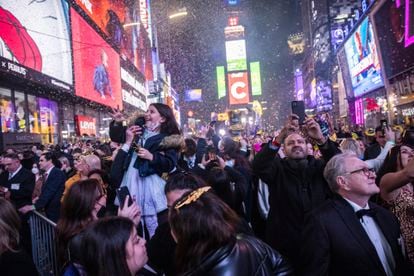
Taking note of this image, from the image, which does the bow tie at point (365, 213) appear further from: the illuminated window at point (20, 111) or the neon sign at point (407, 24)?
the neon sign at point (407, 24)

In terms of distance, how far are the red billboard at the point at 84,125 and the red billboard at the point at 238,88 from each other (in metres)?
41.3

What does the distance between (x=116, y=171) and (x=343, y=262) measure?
7.81ft

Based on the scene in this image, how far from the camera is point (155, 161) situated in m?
3.98

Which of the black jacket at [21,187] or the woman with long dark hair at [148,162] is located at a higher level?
the woman with long dark hair at [148,162]

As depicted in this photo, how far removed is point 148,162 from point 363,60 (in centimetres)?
3589

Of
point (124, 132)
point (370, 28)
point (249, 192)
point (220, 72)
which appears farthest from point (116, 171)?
point (220, 72)

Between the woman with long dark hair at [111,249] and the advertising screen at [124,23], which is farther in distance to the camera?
the advertising screen at [124,23]

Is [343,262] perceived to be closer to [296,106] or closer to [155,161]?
[155,161]

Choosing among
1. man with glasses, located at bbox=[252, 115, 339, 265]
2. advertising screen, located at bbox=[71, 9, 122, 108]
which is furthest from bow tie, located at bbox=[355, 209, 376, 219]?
advertising screen, located at bbox=[71, 9, 122, 108]

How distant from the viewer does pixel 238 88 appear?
73750mm

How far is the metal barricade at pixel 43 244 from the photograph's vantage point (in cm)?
555

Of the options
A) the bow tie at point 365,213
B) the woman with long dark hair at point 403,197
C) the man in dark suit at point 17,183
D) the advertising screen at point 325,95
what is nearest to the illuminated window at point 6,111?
the man in dark suit at point 17,183

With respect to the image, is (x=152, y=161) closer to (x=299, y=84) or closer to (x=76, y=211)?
(x=76, y=211)

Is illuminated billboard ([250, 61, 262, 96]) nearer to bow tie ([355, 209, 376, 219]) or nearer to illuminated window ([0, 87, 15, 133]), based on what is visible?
illuminated window ([0, 87, 15, 133])
